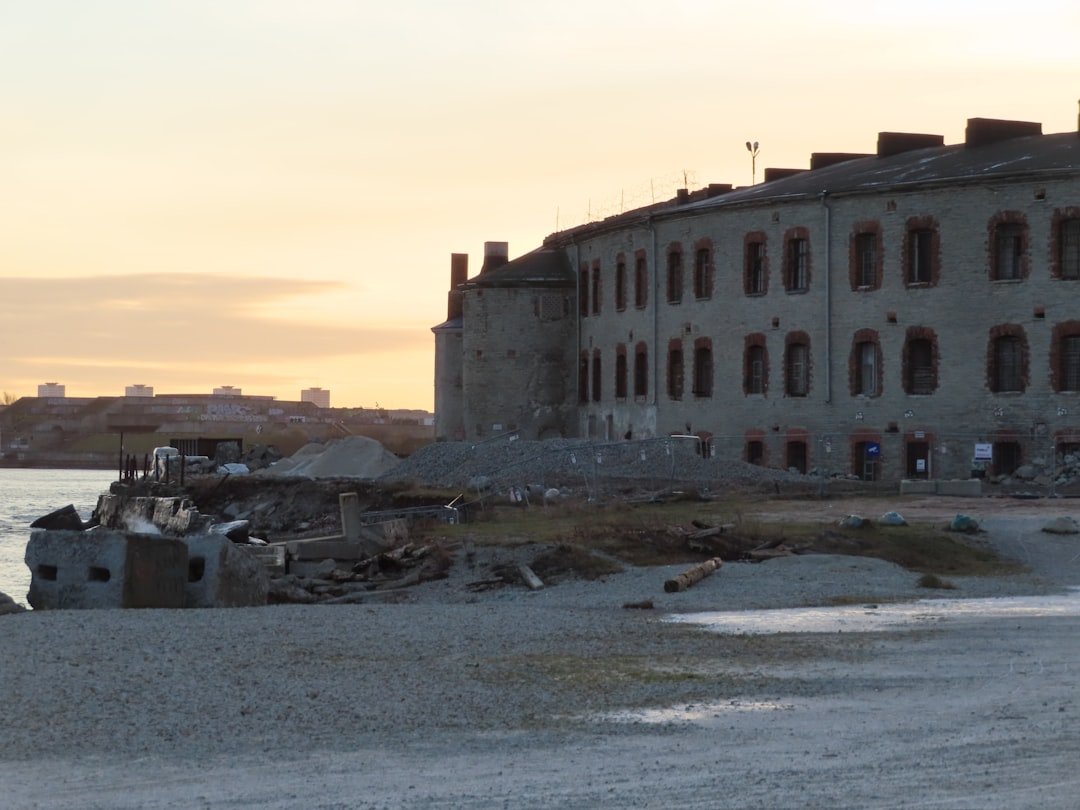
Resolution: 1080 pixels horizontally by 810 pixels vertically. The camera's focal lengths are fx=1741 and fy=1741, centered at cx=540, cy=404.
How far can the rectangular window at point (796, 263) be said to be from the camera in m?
52.9

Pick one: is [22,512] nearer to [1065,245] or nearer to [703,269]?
[703,269]

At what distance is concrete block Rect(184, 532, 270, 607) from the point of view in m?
23.7

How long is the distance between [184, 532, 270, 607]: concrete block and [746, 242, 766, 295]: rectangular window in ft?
105

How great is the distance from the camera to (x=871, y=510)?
36.2 m

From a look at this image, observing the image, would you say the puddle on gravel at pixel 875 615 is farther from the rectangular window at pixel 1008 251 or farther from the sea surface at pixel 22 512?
the rectangular window at pixel 1008 251

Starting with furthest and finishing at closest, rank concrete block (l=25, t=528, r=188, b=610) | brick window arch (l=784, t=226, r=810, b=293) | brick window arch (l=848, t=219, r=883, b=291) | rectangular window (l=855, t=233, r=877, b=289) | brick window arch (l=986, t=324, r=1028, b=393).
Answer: brick window arch (l=784, t=226, r=810, b=293) < rectangular window (l=855, t=233, r=877, b=289) < brick window arch (l=848, t=219, r=883, b=291) < brick window arch (l=986, t=324, r=1028, b=393) < concrete block (l=25, t=528, r=188, b=610)

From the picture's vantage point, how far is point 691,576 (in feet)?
82.5

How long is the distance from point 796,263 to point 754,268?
1815 mm

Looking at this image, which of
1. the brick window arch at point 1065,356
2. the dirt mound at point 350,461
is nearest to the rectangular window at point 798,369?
the brick window arch at point 1065,356

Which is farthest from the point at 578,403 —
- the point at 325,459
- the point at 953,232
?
the point at 953,232

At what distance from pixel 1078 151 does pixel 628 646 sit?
34996 mm

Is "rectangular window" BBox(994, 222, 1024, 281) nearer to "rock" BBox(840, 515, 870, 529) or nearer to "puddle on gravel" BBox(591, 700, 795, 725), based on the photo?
"rock" BBox(840, 515, 870, 529)

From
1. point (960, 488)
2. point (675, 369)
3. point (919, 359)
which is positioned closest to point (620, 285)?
point (675, 369)

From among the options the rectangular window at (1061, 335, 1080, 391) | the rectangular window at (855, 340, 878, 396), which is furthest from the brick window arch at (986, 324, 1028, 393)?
the rectangular window at (855, 340, 878, 396)
